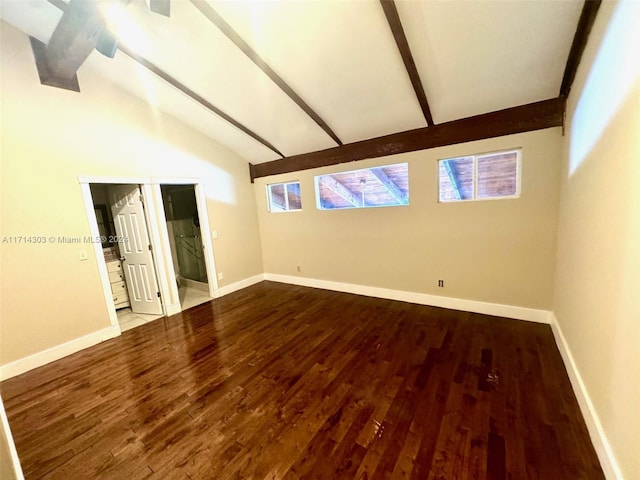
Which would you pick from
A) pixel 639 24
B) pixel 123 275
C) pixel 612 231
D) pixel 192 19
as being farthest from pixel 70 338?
pixel 639 24

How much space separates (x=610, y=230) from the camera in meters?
1.48

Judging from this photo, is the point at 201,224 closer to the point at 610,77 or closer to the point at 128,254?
the point at 128,254

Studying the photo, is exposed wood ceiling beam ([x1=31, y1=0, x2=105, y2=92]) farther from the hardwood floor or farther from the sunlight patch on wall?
the sunlight patch on wall

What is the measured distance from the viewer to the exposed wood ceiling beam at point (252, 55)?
2.20 metres

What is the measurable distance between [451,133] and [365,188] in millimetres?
1410

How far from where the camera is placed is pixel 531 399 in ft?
6.45

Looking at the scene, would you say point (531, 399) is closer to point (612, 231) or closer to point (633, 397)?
point (633, 397)

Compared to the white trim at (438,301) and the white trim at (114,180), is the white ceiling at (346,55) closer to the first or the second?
the white trim at (114,180)

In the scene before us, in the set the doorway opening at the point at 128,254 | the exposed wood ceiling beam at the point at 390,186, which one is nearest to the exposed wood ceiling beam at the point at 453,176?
the exposed wood ceiling beam at the point at 390,186

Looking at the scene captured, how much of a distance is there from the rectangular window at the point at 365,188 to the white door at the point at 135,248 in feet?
9.59

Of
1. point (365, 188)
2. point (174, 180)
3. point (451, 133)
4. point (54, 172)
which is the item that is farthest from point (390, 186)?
point (54, 172)

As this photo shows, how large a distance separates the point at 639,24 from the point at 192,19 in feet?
10.2

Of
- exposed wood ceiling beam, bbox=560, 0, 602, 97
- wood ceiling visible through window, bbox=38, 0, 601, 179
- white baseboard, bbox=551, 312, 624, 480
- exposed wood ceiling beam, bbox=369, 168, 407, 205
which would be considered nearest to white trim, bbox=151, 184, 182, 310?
wood ceiling visible through window, bbox=38, 0, 601, 179

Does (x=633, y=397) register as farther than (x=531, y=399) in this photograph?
No
